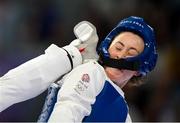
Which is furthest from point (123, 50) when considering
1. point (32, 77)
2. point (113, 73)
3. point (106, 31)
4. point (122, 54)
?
point (106, 31)

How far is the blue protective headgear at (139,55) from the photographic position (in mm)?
2492

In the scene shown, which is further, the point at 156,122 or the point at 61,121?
the point at 156,122

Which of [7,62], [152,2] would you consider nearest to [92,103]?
[7,62]

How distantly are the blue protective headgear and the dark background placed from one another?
140 cm

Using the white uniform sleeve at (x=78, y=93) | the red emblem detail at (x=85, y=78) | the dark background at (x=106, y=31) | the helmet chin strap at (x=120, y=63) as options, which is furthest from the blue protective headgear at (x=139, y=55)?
the dark background at (x=106, y=31)

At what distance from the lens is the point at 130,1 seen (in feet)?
14.6

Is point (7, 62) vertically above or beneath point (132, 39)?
beneath

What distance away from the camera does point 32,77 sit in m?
2.38

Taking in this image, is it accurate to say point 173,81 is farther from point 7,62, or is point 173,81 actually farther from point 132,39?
point 132,39

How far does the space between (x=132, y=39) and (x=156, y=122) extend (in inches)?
63.9

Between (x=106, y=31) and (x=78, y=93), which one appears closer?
(x=78, y=93)

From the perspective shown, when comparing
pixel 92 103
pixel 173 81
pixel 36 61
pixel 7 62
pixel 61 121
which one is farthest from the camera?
pixel 173 81

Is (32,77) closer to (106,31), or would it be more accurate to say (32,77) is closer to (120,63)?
(120,63)

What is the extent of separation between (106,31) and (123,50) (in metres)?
1.75
